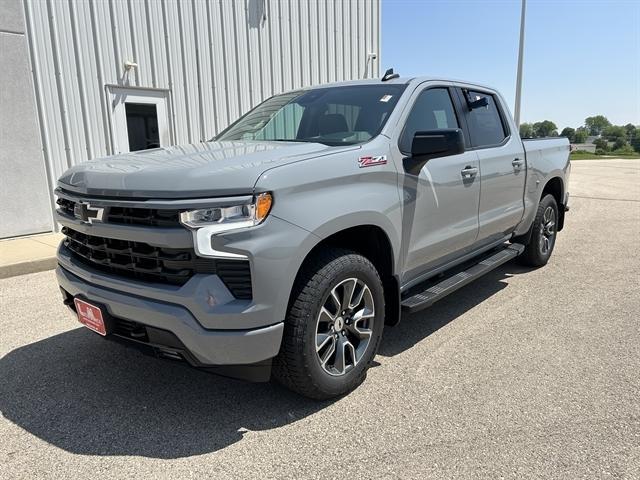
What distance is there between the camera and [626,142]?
50.3 m

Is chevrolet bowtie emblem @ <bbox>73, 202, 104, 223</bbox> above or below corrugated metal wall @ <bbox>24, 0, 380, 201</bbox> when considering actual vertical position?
below

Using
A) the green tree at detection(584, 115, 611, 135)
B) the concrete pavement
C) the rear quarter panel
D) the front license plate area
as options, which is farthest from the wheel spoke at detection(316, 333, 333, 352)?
the green tree at detection(584, 115, 611, 135)

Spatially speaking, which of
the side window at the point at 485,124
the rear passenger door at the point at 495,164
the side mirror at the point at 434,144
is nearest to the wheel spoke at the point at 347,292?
the side mirror at the point at 434,144

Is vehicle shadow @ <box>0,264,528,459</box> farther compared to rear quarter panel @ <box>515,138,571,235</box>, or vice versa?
rear quarter panel @ <box>515,138,571,235</box>

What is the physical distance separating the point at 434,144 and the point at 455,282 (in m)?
1.23

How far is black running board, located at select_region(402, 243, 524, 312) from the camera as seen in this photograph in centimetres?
338

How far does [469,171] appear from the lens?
3.89m

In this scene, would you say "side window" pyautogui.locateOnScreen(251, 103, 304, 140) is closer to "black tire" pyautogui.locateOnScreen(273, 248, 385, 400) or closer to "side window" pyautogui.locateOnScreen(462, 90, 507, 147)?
"black tire" pyautogui.locateOnScreen(273, 248, 385, 400)

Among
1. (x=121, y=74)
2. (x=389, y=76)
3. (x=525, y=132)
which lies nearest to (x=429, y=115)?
(x=389, y=76)

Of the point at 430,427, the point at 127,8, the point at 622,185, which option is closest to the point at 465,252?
the point at 430,427

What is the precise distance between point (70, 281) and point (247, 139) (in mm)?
1563

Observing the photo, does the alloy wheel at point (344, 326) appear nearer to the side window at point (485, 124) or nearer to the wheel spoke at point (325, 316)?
the wheel spoke at point (325, 316)

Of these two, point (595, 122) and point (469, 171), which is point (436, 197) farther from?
point (595, 122)

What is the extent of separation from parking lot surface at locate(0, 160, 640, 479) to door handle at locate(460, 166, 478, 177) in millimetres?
1247
